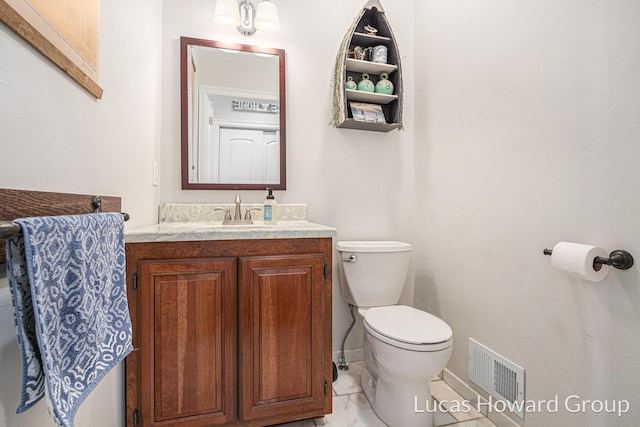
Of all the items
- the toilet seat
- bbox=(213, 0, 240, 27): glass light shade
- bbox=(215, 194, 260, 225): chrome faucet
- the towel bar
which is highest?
bbox=(213, 0, 240, 27): glass light shade

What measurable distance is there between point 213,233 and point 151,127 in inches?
29.9

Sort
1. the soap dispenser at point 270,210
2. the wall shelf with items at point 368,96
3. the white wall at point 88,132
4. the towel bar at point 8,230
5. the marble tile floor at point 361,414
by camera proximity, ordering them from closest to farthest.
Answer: the towel bar at point 8,230
the white wall at point 88,132
the marble tile floor at point 361,414
the soap dispenser at point 270,210
the wall shelf with items at point 368,96

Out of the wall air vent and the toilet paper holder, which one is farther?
the wall air vent

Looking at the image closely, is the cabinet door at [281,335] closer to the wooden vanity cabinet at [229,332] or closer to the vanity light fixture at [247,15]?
the wooden vanity cabinet at [229,332]

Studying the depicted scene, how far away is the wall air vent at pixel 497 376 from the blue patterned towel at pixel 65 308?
1481mm

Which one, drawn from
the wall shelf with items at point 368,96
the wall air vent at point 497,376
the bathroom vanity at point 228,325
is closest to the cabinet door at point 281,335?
the bathroom vanity at point 228,325

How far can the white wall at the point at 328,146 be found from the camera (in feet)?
5.94

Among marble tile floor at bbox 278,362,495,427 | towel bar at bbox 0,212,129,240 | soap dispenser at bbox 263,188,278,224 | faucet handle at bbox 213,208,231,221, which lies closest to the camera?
towel bar at bbox 0,212,129,240

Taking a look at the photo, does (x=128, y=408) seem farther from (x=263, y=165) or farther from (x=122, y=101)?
(x=263, y=165)

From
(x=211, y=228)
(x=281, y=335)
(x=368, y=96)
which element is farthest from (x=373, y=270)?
(x=368, y=96)

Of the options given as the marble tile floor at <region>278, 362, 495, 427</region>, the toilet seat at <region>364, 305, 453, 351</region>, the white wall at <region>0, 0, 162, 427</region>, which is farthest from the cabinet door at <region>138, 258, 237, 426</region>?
the toilet seat at <region>364, 305, 453, 351</region>

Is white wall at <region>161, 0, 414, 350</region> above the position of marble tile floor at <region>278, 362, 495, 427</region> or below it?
above

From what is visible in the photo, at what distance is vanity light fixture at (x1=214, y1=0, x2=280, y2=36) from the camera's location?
1.67m

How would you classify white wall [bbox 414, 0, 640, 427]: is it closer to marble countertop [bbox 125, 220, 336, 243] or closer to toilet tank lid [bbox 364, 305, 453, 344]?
toilet tank lid [bbox 364, 305, 453, 344]
